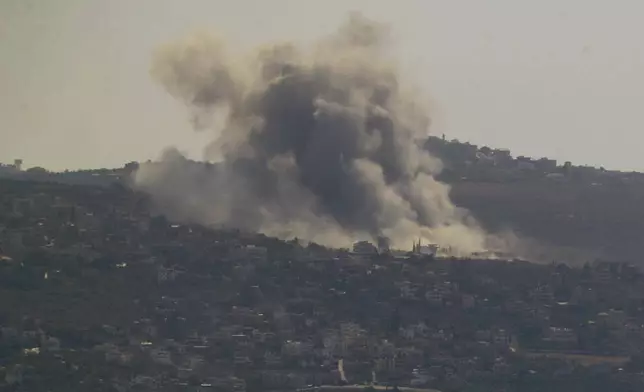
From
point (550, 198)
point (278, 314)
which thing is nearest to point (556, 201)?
point (550, 198)

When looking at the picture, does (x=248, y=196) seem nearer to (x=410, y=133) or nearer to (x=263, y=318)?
(x=410, y=133)

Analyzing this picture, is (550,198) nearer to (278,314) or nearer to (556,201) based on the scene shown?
(556,201)

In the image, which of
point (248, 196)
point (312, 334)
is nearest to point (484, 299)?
point (312, 334)

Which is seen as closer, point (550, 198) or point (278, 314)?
point (278, 314)

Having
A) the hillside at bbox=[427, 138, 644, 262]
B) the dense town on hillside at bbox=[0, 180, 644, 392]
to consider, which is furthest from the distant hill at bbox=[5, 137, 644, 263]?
the dense town on hillside at bbox=[0, 180, 644, 392]

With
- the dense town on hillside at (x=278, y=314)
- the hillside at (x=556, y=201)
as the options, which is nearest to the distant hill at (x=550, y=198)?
the hillside at (x=556, y=201)

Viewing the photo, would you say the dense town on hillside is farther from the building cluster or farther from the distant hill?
the building cluster

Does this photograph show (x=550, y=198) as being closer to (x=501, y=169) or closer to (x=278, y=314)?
(x=501, y=169)

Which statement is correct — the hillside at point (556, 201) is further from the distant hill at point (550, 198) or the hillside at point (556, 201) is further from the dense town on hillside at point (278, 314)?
the dense town on hillside at point (278, 314)

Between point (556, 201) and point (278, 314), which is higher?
point (556, 201)
